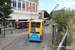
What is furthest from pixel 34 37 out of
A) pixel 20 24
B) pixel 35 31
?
pixel 20 24

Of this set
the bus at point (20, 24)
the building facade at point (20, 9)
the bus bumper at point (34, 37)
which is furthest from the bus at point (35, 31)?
the building facade at point (20, 9)

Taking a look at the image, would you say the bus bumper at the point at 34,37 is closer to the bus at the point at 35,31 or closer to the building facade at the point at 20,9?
the bus at the point at 35,31

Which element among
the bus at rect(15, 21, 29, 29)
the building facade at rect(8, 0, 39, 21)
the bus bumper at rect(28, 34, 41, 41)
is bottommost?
the bus bumper at rect(28, 34, 41, 41)

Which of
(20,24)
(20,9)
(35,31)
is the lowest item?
(35,31)

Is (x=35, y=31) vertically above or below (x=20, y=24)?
below

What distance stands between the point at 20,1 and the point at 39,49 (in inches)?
1143

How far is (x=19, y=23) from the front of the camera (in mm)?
27859

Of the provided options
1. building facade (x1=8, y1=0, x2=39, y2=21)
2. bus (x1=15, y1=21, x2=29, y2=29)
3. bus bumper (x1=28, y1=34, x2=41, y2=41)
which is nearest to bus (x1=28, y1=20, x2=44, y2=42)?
bus bumper (x1=28, y1=34, x2=41, y2=41)

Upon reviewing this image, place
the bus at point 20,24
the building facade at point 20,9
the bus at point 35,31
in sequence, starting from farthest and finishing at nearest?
the building facade at point 20,9 → the bus at point 20,24 → the bus at point 35,31

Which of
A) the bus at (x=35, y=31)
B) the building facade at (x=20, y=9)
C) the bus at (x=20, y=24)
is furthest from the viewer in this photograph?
the building facade at (x=20, y=9)

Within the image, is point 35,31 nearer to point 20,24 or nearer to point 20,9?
point 20,24

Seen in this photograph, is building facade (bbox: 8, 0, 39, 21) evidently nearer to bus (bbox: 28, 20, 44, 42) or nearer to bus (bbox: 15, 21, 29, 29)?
bus (bbox: 15, 21, 29, 29)

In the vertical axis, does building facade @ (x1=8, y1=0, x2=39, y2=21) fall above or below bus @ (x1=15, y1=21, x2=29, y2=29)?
above

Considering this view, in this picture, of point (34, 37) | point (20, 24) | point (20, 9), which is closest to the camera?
point (34, 37)
